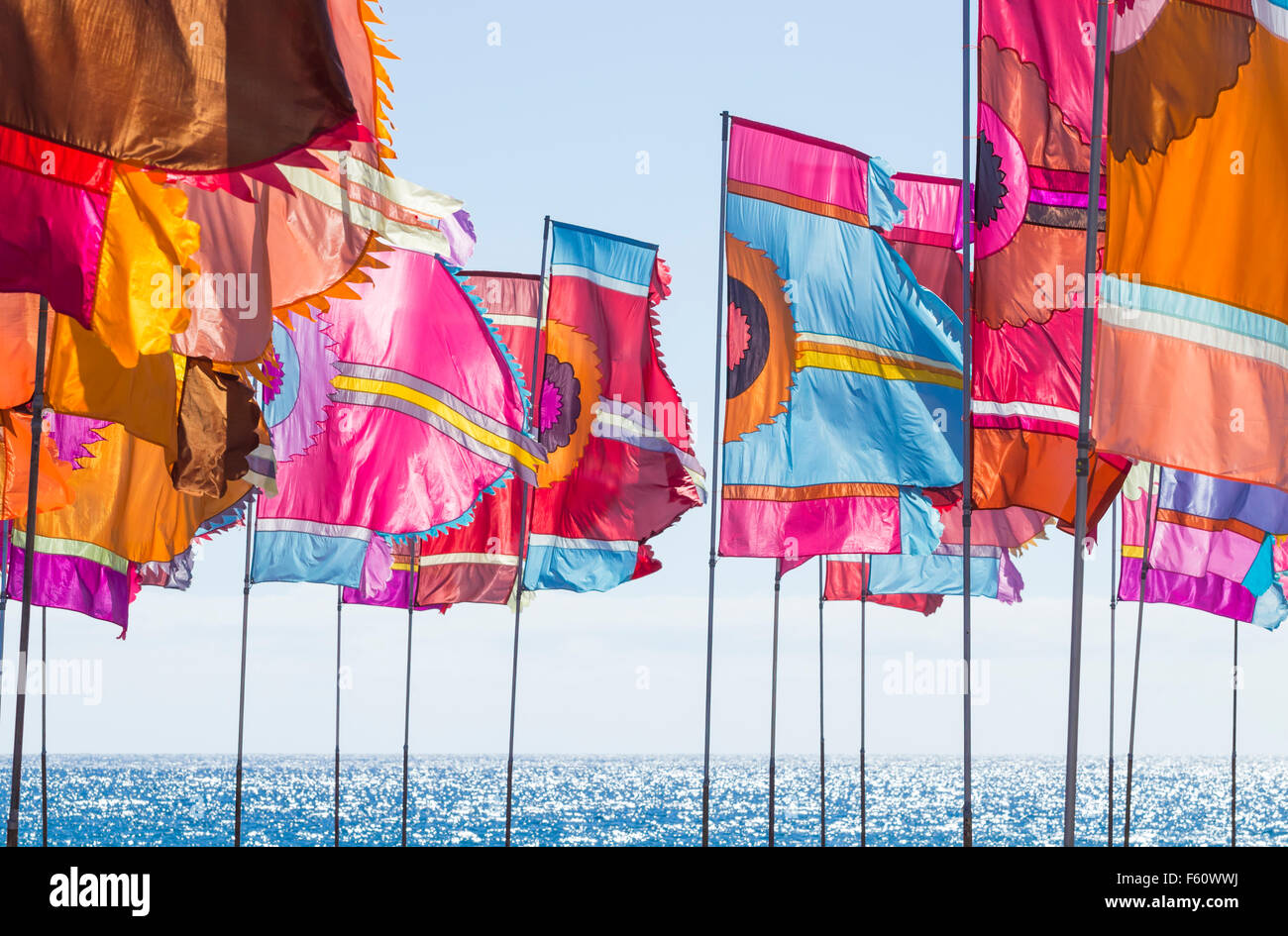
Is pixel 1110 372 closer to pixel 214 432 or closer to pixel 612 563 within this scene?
pixel 214 432

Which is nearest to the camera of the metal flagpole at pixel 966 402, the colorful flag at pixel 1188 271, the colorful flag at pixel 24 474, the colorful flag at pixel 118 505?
the colorful flag at pixel 1188 271

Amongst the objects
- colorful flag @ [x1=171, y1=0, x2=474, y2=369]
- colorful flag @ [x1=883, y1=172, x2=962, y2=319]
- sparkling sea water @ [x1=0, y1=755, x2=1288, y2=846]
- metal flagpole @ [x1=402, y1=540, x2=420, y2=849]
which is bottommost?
sparkling sea water @ [x1=0, y1=755, x2=1288, y2=846]

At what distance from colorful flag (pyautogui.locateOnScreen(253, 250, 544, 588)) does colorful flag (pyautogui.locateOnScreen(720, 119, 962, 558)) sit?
328 cm

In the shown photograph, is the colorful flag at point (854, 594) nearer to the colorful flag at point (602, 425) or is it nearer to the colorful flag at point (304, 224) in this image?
the colorful flag at point (602, 425)

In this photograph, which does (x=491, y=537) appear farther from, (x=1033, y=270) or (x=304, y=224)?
(x=304, y=224)

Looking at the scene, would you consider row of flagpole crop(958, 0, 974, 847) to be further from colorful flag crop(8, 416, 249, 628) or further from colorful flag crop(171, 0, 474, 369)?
colorful flag crop(8, 416, 249, 628)

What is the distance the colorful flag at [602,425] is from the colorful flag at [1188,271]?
11116mm

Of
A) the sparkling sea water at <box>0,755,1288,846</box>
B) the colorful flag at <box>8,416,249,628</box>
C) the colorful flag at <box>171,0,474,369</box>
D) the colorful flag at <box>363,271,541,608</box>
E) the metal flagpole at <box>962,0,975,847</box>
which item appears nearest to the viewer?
the colorful flag at <box>171,0,474,369</box>

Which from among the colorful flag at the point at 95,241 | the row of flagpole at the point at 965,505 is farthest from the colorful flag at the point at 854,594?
the colorful flag at the point at 95,241

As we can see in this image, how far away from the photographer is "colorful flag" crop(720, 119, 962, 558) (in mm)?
16781

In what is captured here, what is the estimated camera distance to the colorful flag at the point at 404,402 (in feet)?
47.0

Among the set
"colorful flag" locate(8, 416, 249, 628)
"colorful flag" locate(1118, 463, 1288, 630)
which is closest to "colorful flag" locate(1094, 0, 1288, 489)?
"colorful flag" locate(8, 416, 249, 628)
